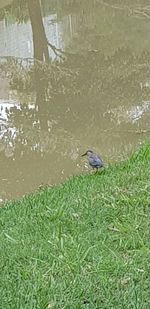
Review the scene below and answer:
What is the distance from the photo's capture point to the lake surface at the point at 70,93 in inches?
275

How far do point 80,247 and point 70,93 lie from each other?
5279mm

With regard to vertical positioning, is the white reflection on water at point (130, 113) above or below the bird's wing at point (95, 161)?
below

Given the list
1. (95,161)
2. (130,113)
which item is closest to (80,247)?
(95,161)

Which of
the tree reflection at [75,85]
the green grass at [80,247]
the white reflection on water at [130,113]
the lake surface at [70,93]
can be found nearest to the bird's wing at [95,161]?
the green grass at [80,247]

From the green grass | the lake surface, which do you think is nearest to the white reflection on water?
the lake surface

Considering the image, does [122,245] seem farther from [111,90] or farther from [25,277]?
[111,90]

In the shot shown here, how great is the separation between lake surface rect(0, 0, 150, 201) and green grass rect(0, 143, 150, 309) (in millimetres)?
1514

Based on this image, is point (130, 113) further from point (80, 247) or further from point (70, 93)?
point (80, 247)

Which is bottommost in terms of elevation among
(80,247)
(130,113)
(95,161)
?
(130,113)

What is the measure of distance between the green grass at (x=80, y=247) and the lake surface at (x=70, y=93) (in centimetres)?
151

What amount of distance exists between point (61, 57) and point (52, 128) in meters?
3.00

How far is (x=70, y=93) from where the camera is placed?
8.93 meters

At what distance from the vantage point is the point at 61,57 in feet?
34.7

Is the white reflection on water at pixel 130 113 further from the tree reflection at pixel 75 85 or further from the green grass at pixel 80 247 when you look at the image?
the green grass at pixel 80 247
